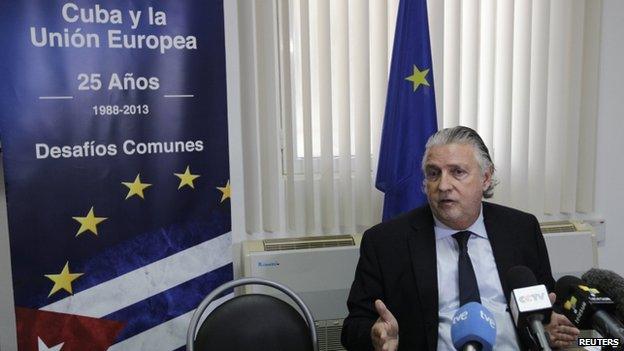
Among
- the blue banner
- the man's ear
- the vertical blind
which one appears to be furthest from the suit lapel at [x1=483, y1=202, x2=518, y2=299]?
the blue banner

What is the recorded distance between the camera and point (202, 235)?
8.20 ft

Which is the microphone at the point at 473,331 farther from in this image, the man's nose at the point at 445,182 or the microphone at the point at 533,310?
the man's nose at the point at 445,182

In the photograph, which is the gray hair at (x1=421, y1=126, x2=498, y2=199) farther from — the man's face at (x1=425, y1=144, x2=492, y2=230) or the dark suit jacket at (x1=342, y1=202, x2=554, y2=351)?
the dark suit jacket at (x1=342, y1=202, x2=554, y2=351)

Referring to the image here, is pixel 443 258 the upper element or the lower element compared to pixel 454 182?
lower

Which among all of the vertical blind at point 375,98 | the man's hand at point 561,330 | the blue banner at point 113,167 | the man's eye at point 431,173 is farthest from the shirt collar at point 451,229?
the blue banner at point 113,167

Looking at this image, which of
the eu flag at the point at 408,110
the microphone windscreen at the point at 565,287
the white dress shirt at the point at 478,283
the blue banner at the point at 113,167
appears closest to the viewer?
the microphone windscreen at the point at 565,287

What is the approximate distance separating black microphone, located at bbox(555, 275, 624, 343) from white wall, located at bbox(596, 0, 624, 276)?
2.12 m

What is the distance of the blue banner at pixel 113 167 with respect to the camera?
7.16 ft

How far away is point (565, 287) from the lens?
52.1 inches

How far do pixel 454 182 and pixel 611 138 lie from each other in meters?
1.85

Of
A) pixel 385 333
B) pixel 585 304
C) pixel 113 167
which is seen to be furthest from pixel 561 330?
pixel 113 167

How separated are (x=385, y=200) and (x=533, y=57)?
117 centimetres

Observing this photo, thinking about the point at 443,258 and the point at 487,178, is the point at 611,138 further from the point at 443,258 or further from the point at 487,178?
the point at 443,258

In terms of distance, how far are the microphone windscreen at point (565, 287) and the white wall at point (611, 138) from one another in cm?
204
